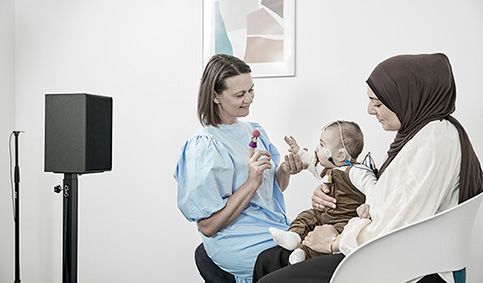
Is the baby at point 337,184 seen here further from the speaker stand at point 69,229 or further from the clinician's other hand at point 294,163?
the speaker stand at point 69,229

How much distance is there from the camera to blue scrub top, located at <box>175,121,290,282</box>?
2.55 m

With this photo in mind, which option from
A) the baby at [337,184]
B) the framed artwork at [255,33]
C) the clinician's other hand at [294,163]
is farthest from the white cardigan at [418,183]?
the framed artwork at [255,33]

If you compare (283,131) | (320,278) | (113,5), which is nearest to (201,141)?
(283,131)

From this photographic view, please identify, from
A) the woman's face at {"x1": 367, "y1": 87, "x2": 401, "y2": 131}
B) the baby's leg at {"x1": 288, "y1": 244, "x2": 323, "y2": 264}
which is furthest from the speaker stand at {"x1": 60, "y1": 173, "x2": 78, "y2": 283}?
the woman's face at {"x1": 367, "y1": 87, "x2": 401, "y2": 131}

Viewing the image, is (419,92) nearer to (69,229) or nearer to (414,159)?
(414,159)

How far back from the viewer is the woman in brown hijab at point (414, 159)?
5.77 ft

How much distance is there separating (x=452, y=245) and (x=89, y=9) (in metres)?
2.77

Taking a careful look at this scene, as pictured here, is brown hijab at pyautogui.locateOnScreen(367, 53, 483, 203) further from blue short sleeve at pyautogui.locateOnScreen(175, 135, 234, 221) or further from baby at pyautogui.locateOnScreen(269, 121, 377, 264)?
blue short sleeve at pyautogui.locateOnScreen(175, 135, 234, 221)

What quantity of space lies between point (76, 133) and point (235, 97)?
0.88 metres

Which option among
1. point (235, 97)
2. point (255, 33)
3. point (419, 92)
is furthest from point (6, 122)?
point (419, 92)

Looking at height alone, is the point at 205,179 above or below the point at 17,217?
above

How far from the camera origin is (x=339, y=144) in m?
2.39

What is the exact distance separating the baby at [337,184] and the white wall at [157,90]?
573 millimetres

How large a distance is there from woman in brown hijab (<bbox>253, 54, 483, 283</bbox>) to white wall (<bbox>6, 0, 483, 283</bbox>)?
2.97 ft
